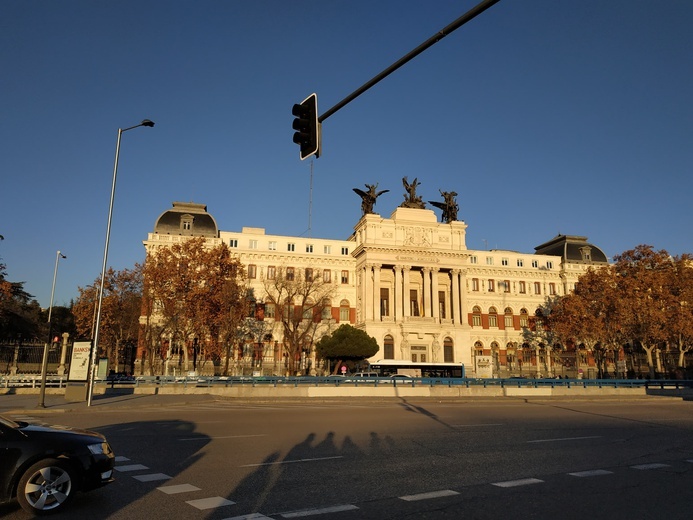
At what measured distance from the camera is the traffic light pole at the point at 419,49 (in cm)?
798

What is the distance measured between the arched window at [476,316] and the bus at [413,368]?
833 inches

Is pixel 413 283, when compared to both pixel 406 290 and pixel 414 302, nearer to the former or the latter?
pixel 414 302

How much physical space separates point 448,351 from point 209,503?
6332 centimetres

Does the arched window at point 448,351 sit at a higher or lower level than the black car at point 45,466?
higher

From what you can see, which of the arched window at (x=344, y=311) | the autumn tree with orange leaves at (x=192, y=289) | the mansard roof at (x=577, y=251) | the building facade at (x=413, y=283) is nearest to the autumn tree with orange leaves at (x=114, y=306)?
the autumn tree with orange leaves at (x=192, y=289)

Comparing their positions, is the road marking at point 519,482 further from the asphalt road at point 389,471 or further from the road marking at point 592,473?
the road marking at point 592,473

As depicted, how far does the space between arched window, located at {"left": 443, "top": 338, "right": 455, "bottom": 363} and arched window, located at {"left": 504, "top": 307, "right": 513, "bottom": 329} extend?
511 inches

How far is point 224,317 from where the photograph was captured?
4981cm

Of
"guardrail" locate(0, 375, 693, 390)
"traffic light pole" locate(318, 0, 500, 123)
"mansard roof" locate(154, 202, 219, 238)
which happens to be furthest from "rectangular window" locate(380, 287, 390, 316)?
"traffic light pole" locate(318, 0, 500, 123)

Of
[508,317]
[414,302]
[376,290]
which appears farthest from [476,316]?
[376,290]

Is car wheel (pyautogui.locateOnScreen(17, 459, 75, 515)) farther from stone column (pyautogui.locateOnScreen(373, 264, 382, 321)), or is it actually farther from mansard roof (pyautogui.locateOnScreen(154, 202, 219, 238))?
mansard roof (pyautogui.locateOnScreen(154, 202, 219, 238))

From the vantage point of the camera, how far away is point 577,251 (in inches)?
3322

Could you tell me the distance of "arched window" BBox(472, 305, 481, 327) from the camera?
77.1 metres

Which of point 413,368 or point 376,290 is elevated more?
point 376,290
